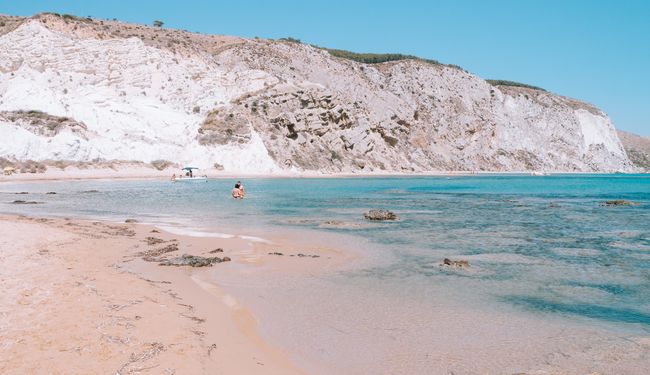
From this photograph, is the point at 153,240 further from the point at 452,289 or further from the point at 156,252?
the point at 452,289

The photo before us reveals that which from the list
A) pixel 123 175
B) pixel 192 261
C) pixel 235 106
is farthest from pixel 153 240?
pixel 235 106

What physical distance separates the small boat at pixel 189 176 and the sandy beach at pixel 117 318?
4650 cm

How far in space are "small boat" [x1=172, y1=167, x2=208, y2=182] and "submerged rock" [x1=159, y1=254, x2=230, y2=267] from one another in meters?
45.3

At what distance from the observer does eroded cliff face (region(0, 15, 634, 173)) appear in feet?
205

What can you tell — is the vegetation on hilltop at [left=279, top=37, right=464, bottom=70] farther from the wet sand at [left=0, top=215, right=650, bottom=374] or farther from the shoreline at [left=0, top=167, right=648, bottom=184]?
the wet sand at [left=0, top=215, right=650, bottom=374]

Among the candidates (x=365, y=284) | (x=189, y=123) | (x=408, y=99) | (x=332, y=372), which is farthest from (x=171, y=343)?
(x=408, y=99)

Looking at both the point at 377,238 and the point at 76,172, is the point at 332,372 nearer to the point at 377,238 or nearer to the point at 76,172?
the point at 377,238

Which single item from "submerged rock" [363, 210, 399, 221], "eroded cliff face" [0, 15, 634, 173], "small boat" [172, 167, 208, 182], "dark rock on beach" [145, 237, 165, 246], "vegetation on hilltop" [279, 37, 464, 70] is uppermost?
"vegetation on hilltop" [279, 37, 464, 70]

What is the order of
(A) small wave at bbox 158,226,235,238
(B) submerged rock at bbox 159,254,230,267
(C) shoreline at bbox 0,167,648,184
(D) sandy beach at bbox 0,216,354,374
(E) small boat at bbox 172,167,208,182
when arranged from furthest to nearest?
(E) small boat at bbox 172,167,208,182 → (C) shoreline at bbox 0,167,648,184 → (A) small wave at bbox 158,226,235,238 → (B) submerged rock at bbox 159,254,230,267 → (D) sandy beach at bbox 0,216,354,374

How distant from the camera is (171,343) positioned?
672 centimetres

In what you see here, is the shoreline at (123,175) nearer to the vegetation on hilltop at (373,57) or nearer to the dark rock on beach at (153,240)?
the dark rock on beach at (153,240)

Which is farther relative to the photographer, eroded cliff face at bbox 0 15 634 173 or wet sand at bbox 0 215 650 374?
eroded cliff face at bbox 0 15 634 173

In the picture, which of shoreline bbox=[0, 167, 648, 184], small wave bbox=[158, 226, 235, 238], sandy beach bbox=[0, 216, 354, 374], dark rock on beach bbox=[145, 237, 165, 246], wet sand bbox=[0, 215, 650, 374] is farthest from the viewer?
shoreline bbox=[0, 167, 648, 184]

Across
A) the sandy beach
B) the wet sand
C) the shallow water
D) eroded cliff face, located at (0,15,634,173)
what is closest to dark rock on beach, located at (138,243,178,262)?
the sandy beach
